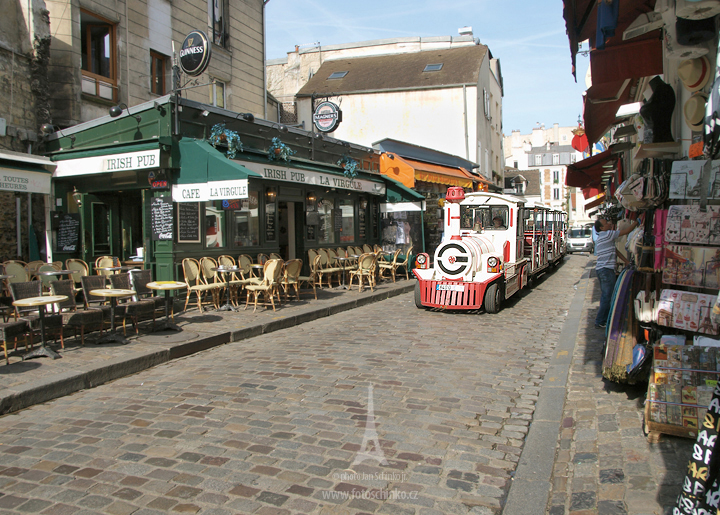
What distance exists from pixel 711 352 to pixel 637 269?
52.9 inches

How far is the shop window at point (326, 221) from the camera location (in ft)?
47.8

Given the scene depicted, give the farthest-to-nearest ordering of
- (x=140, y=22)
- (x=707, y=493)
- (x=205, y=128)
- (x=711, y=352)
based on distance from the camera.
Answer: (x=140, y=22) < (x=205, y=128) < (x=711, y=352) < (x=707, y=493)

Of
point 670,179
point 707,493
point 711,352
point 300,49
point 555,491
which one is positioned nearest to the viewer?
point 707,493

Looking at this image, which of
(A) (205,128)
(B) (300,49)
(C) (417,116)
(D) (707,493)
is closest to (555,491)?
(D) (707,493)

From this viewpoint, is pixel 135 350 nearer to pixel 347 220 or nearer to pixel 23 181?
pixel 23 181

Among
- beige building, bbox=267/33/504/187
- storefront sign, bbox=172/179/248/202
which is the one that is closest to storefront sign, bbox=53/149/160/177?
storefront sign, bbox=172/179/248/202

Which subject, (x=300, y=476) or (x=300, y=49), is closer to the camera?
(x=300, y=476)

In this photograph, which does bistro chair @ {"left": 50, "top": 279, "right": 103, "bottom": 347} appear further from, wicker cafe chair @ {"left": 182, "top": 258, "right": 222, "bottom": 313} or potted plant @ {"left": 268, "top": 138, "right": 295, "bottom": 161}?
potted plant @ {"left": 268, "top": 138, "right": 295, "bottom": 161}

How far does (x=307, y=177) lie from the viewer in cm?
1212

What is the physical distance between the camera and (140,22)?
13.1 metres

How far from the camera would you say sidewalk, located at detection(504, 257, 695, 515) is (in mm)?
3045

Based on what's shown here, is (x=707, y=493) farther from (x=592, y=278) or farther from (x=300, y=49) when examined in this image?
(x=300, y=49)

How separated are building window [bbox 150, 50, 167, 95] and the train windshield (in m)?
8.66

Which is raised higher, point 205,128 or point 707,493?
point 205,128
